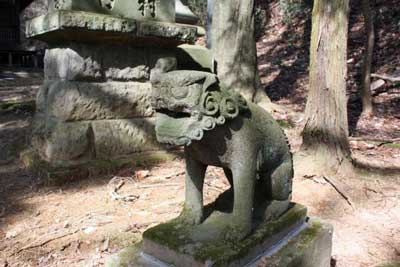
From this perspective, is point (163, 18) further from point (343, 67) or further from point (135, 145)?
point (343, 67)

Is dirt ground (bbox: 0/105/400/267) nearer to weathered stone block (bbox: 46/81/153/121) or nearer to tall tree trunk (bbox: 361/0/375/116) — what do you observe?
weathered stone block (bbox: 46/81/153/121)

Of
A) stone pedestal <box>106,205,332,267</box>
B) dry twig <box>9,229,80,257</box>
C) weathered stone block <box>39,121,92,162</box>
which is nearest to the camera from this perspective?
stone pedestal <box>106,205,332,267</box>

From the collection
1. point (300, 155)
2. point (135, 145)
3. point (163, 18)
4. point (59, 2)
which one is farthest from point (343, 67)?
point (59, 2)

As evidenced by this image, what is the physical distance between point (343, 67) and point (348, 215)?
1.46 metres

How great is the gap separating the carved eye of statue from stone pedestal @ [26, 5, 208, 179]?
6.91 feet

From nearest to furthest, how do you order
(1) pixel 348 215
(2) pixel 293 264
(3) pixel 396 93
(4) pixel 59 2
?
1. (2) pixel 293 264
2. (1) pixel 348 215
3. (4) pixel 59 2
4. (3) pixel 396 93

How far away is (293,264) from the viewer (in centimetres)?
199

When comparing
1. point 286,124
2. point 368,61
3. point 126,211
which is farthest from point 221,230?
point 368,61

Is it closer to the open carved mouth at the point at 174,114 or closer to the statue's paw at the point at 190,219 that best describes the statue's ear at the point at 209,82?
the open carved mouth at the point at 174,114

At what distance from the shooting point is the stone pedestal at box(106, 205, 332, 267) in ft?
5.71

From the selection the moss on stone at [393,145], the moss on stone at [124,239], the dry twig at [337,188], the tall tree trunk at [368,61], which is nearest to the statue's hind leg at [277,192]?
the moss on stone at [124,239]

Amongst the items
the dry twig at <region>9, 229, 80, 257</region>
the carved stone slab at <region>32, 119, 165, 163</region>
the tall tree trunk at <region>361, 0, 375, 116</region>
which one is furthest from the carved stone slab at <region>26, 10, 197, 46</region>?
the tall tree trunk at <region>361, 0, 375, 116</region>

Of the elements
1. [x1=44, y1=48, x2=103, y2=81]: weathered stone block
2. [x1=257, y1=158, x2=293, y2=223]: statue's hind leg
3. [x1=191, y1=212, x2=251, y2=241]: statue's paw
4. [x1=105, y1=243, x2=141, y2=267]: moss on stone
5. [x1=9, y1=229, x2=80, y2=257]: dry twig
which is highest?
[x1=44, y1=48, x2=103, y2=81]: weathered stone block

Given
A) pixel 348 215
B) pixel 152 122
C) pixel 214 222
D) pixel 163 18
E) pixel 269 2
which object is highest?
pixel 269 2
